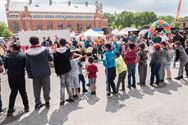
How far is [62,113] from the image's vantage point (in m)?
6.18

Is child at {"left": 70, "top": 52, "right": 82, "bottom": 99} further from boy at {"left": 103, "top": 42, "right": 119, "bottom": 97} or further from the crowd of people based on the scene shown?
boy at {"left": 103, "top": 42, "right": 119, "bottom": 97}

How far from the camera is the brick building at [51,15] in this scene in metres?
90.2

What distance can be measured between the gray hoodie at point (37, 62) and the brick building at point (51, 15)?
274ft

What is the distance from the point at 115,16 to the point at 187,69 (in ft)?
388

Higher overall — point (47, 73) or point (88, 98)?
point (47, 73)

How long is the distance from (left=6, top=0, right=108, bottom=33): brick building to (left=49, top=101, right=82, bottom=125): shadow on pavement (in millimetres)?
83513

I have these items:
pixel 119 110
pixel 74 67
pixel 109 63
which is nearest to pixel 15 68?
pixel 74 67

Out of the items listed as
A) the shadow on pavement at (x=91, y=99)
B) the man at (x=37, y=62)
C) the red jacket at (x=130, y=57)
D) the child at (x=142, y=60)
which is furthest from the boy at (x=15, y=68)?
the child at (x=142, y=60)

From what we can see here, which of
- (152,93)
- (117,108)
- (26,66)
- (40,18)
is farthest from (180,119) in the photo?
(40,18)

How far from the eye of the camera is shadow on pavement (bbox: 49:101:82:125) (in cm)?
567

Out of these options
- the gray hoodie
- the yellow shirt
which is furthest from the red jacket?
the gray hoodie

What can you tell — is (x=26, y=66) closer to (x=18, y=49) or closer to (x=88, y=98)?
(x=18, y=49)

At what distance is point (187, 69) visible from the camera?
9.64 m

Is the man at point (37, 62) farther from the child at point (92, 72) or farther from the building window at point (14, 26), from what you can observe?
the building window at point (14, 26)
